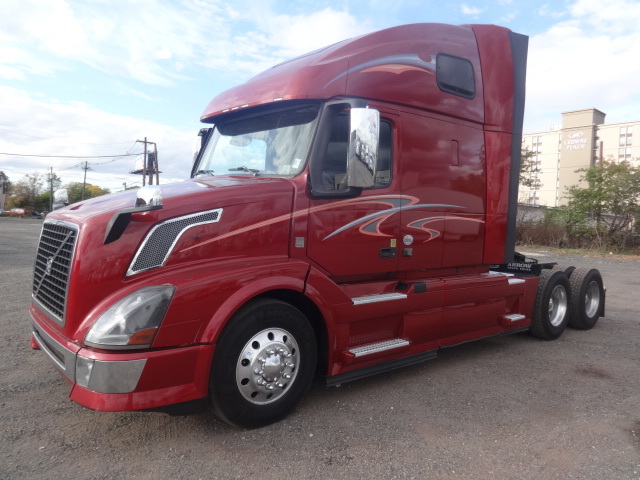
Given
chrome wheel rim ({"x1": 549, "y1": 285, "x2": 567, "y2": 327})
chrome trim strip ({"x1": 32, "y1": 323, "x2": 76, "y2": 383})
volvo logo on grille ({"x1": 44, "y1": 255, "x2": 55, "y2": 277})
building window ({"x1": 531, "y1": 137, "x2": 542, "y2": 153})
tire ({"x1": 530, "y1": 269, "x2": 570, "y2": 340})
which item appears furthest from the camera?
building window ({"x1": 531, "y1": 137, "x2": 542, "y2": 153})

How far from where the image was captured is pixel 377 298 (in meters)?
4.25

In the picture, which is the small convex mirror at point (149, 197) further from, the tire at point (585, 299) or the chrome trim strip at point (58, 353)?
the tire at point (585, 299)

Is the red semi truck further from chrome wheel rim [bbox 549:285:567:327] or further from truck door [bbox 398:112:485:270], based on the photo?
chrome wheel rim [bbox 549:285:567:327]

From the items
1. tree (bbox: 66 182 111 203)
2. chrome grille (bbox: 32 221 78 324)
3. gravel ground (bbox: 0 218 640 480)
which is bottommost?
gravel ground (bbox: 0 218 640 480)

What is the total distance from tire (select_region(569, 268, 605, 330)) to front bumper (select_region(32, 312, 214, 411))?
5665mm

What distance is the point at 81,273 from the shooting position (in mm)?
3078

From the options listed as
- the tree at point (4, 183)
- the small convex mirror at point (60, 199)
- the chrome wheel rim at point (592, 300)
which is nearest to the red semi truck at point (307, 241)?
the small convex mirror at point (60, 199)

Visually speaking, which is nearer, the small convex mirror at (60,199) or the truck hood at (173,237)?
the truck hood at (173,237)

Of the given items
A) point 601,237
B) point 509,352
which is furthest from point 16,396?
point 601,237

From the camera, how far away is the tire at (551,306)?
6.23 meters

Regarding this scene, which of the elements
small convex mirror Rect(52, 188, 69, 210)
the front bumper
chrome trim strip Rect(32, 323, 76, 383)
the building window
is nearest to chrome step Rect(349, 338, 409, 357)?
the front bumper

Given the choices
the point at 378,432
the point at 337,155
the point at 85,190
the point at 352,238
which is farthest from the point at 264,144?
the point at 85,190

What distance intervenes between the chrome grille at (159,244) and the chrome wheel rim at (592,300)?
6.26 meters

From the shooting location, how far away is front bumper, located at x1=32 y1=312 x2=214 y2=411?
115 inches
